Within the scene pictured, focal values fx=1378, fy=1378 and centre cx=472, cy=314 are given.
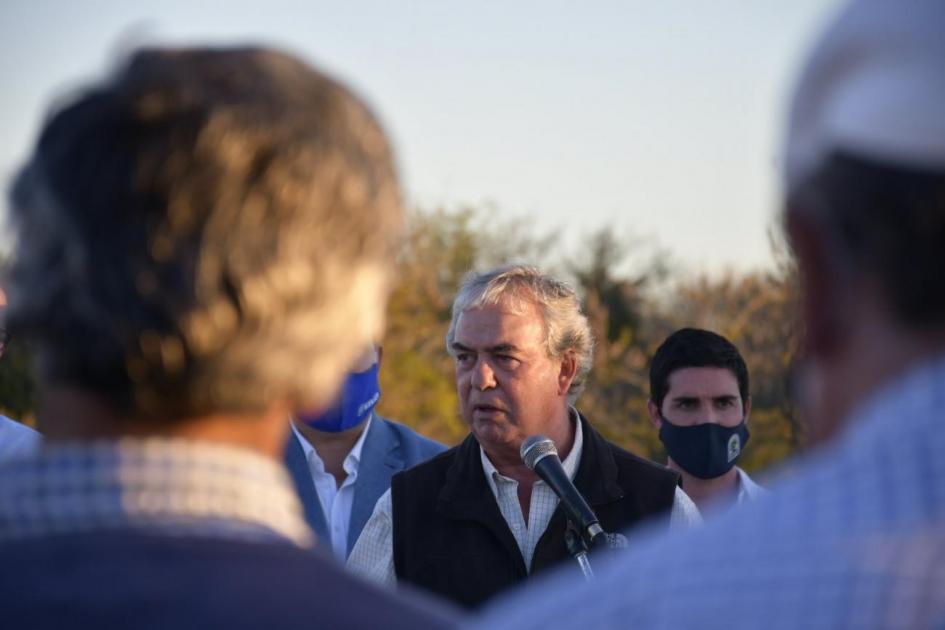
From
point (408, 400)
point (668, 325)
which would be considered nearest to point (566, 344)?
point (408, 400)

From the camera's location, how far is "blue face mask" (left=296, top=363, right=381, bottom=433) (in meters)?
6.78

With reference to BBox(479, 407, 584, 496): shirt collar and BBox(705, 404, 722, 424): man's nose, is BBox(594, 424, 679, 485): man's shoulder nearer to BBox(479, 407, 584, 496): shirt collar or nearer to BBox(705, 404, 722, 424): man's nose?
BBox(479, 407, 584, 496): shirt collar

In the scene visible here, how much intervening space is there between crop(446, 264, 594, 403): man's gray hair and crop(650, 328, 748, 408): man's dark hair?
2.60ft

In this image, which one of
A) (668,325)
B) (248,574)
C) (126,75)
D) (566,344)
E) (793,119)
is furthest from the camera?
(668,325)

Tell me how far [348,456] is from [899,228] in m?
5.77

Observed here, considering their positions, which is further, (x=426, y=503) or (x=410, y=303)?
(x=410, y=303)

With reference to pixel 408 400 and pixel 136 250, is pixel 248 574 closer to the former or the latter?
pixel 136 250

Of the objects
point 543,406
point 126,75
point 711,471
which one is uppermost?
point 126,75

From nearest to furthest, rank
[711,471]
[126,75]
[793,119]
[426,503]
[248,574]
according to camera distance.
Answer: [793,119] < [248,574] < [126,75] < [426,503] < [711,471]

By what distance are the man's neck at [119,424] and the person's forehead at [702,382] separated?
5409 mm

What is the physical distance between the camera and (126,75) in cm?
155

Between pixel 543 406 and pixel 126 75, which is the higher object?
pixel 126 75

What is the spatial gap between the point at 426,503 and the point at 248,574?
415 centimetres

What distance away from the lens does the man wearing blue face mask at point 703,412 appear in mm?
6633
